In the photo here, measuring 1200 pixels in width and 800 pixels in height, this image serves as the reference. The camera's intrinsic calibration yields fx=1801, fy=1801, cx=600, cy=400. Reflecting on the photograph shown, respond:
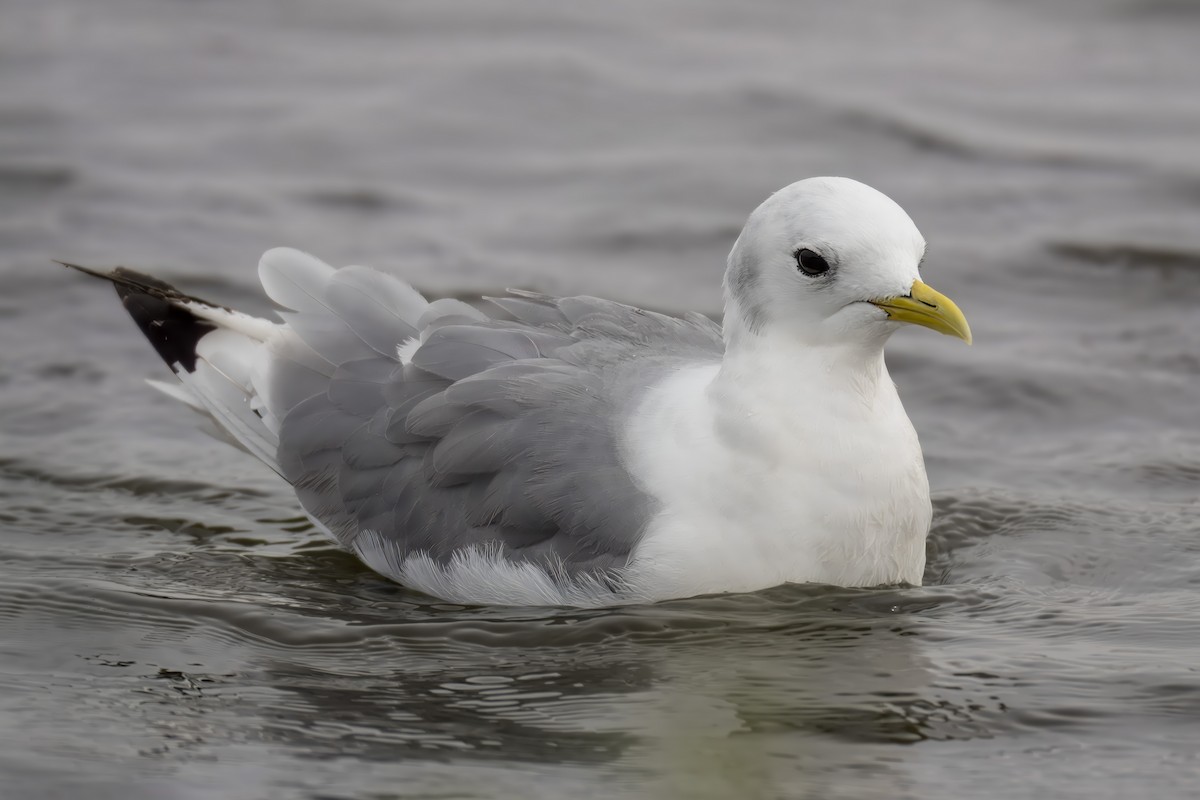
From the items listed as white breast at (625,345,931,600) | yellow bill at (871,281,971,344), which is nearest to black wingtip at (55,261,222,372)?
white breast at (625,345,931,600)

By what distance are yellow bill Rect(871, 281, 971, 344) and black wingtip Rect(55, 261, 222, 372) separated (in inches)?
107

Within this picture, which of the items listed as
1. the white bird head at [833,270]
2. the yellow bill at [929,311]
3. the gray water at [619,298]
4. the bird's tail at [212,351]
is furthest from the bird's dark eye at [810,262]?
the bird's tail at [212,351]

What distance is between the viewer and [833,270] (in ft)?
16.3

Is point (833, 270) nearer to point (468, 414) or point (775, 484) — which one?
point (775, 484)

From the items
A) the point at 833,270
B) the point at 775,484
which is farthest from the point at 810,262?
the point at 775,484

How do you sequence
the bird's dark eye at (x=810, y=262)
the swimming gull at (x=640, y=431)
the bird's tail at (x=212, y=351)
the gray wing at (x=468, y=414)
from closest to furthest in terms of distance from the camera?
the bird's dark eye at (x=810, y=262) → the swimming gull at (x=640, y=431) → the gray wing at (x=468, y=414) → the bird's tail at (x=212, y=351)

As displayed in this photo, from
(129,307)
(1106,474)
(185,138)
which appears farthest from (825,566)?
(185,138)

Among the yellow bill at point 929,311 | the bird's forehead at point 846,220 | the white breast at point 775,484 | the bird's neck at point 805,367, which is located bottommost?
the white breast at point 775,484

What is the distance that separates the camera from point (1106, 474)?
6656 mm

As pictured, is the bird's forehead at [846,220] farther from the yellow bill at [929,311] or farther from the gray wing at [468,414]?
the gray wing at [468,414]

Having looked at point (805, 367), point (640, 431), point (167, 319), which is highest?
point (167, 319)

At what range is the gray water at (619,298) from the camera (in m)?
4.64

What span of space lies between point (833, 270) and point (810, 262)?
81 millimetres

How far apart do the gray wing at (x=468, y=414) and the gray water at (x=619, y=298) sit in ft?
0.84
